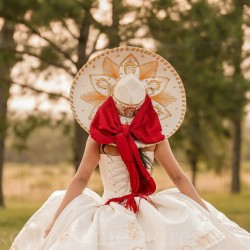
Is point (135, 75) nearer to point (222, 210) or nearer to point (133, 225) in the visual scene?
point (133, 225)

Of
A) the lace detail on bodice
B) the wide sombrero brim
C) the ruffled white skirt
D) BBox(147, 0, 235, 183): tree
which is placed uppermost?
BBox(147, 0, 235, 183): tree

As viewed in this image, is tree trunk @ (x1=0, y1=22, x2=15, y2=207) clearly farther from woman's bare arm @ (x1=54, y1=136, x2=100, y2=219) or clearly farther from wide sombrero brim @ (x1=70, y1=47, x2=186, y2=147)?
woman's bare arm @ (x1=54, y1=136, x2=100, y2=219)

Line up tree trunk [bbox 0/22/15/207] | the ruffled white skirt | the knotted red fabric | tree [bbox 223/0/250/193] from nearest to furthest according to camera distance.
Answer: the ruffled white skirt → the knotted red fabric → tree trunk [bbox 0/22/15/207] → tree [bbox 223/0/250/193]

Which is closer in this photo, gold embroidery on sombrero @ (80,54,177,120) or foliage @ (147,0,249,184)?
gold embroidery on sombrero @ (80,54,177,120)

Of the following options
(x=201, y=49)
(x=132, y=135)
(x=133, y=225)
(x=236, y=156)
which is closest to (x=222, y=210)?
(x=201, y=49)

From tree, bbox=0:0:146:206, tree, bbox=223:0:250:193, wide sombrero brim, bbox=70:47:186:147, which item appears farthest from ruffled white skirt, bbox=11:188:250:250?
tree, bbox=223:0:250:193

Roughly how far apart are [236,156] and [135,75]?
60.5ft

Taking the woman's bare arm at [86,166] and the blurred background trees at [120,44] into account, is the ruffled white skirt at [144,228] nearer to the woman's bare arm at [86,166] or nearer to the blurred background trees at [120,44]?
the woman's bare arm at [86,166]

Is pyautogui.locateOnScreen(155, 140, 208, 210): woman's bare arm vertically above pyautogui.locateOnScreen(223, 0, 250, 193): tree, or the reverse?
pyautogui.locateOnScreen(223, 0, 250, 193): tree

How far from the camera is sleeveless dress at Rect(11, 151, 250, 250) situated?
182 inches

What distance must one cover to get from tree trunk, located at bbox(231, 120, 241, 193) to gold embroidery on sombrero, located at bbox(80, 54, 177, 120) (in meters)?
17.6

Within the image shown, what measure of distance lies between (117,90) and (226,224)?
121 cm

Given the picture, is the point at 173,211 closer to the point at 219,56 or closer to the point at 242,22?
the point at 242,22

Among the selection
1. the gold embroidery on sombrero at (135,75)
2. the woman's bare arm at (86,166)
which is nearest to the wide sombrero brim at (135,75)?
the gold embroidery on sombrero at (135,75)
